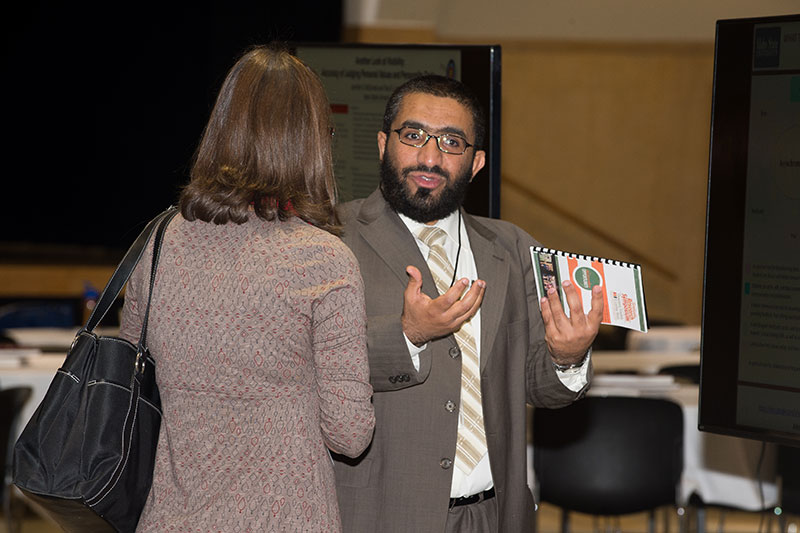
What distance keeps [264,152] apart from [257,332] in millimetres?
345

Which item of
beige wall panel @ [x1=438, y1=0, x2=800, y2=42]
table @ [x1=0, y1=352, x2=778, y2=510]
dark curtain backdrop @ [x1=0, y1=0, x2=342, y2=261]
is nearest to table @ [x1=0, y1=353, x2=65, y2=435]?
table @ [x1=0, y1=352, x2=778, y2=510]

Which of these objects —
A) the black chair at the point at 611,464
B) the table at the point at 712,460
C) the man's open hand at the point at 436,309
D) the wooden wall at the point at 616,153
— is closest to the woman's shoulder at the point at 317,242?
the man's open hand at the point at 436,309

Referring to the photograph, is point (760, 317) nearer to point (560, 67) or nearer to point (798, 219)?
point (798, 219)

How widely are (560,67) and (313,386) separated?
883 centimetres

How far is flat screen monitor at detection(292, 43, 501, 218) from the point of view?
2.94m

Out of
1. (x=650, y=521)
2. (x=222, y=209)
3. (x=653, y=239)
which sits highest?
(x=222, y=209)

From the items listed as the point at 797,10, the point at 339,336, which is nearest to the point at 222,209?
the point at 339,336

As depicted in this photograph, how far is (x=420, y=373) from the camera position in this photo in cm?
223

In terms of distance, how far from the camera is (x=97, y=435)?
1812 mm

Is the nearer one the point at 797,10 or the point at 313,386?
the point at 313,386

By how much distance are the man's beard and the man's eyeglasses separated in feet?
0.18

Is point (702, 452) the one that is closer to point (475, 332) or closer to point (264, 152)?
point (475, 332)

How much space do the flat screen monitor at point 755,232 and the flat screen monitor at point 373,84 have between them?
714 millimetres

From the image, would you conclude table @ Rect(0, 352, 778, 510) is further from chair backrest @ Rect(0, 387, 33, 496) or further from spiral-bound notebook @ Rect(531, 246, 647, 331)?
spiral-bound notebook @ Rect(531, 246, 647, 331)
